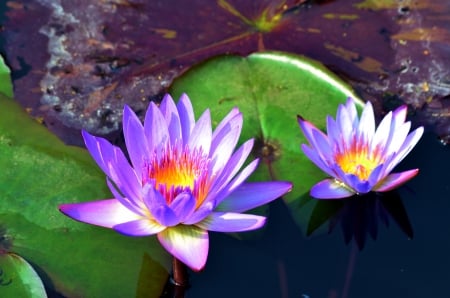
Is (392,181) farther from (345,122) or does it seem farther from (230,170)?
(230,170)

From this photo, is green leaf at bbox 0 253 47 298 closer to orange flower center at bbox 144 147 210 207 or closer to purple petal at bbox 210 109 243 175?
orange flower center at bbox 144 147 210 207

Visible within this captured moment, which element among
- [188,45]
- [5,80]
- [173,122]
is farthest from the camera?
[188,45]

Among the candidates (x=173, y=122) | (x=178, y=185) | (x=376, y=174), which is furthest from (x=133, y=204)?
(x=376, y=174)

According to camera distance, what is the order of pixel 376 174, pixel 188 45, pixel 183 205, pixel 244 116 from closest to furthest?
pixel 183 205, pixel 376 174, pixel 244 116, pixel 188 45

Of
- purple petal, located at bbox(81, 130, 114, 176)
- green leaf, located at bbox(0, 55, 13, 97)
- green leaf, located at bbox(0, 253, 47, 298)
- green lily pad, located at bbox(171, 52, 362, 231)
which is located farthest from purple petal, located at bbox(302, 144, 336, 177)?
green leaf, located at bbox(0, 55, 13, 97)

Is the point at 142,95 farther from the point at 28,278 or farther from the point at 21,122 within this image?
the point at 28,278

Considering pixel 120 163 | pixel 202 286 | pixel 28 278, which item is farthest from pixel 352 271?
pixel 28 278

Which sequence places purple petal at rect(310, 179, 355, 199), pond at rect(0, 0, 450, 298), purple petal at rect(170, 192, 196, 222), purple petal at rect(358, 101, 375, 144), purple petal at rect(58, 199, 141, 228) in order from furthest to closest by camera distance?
1. purple petal at rect(358, 101, 375, 144)
2. purple petal at rect(310, 179, 355, 199)
3. pond at rect(0, 0, 450, 298)
4. purple petal at rect(58, 199, 141, 228)
5. purple petal at rect(170, 192, 196, 222)
